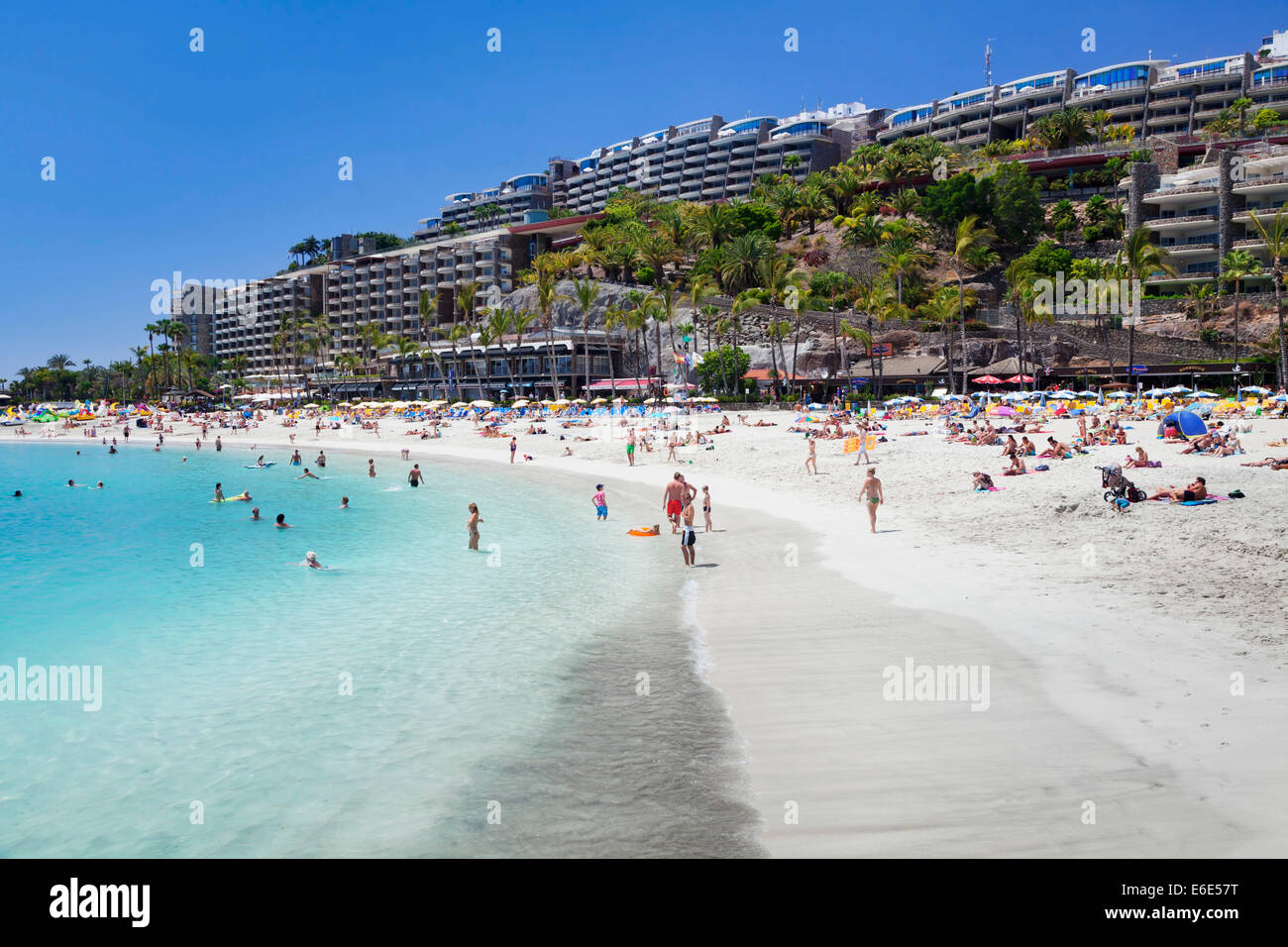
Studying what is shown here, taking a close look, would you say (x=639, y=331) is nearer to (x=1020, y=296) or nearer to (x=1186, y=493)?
(x=1020, y=296)

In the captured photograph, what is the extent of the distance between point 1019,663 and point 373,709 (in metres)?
7.51

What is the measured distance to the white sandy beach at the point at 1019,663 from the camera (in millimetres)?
6125

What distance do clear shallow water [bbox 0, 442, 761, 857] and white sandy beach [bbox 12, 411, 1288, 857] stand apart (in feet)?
2.75

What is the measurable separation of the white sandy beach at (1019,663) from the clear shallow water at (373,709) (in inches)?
33.0

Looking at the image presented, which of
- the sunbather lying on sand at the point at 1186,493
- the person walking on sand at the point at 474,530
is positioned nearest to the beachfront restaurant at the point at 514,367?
the person walking on sand at the point at 474,530

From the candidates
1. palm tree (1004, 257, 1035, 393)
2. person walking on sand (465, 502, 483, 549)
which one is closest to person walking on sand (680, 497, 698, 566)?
person walking on sand (465, 502, 483, 549)

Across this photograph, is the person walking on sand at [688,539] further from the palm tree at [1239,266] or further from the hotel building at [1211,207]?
the hotel building at [1211,207]

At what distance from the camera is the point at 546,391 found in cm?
8062

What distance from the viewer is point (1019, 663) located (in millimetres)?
9570

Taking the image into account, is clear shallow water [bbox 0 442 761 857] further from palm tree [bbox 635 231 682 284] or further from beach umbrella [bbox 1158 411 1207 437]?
palm tree [bbox 635 231 682 284]

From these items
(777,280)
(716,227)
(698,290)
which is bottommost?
(698,290)

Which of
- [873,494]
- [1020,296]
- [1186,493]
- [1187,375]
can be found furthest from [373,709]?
[1187,375]

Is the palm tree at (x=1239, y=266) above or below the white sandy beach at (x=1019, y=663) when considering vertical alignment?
above
